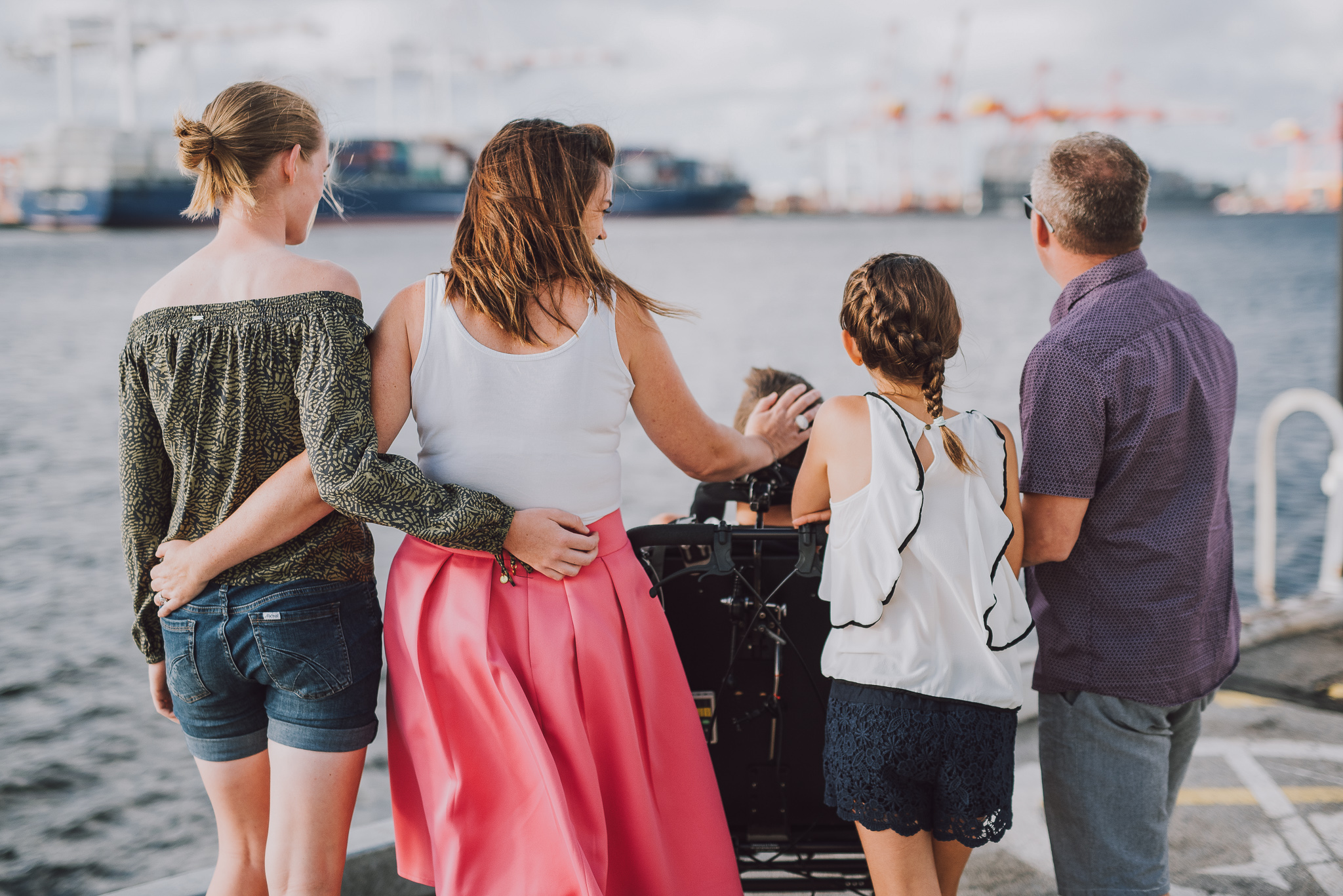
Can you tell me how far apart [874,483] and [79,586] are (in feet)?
36.8

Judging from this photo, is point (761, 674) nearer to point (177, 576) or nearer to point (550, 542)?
point (550, 542)

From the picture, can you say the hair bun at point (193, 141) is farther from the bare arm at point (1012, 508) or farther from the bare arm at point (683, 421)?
the bare arm at point (1012, 508)

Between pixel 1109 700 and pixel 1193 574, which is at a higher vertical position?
pixel 1193 574

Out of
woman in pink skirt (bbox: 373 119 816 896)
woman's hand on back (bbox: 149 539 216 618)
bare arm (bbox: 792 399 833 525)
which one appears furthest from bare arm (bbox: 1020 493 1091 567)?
woman's hand on back (bbox: 149 539 216 618)

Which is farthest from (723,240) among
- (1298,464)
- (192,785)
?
(192,785)

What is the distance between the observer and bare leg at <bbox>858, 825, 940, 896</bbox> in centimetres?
166

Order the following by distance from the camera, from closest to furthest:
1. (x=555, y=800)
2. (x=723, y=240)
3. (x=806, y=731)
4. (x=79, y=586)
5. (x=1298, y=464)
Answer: (x=555, y=800) → (x=806, y=731) → (x=79, y=586) → (x=1298, y=464) → (x=723, y=240)

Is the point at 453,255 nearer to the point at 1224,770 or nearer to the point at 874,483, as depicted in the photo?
the point at 874,483

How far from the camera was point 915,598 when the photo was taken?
1.62m

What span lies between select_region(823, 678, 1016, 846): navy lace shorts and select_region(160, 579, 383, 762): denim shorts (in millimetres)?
808

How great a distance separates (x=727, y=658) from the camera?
192 centimetres

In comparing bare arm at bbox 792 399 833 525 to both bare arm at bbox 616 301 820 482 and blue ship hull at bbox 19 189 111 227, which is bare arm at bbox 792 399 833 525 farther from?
blue ship hull at bbox 19 189 111 227

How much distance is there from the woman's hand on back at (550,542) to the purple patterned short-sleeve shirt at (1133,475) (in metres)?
0.79

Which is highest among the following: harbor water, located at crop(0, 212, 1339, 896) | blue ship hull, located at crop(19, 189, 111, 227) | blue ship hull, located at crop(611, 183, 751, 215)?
blue ship hull, located at crop(611, 183, 751, 215)
